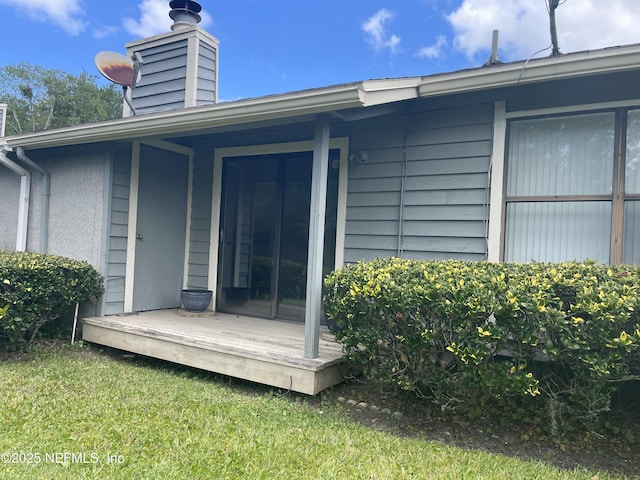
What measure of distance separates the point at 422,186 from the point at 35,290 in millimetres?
3728

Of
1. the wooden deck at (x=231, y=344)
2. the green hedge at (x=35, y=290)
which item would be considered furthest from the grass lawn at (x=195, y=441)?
the green hedge at (x=35, y=290)

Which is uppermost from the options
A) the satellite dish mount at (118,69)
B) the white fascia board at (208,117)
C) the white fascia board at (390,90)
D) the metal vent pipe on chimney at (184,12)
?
the metal vent pipe on chimney at (184,12)

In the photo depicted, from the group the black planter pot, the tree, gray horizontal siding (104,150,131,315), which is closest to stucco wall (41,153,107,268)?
gray horizontal siding (104,150,131,315)

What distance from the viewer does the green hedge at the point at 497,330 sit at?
250 cm

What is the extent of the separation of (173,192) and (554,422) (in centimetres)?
467

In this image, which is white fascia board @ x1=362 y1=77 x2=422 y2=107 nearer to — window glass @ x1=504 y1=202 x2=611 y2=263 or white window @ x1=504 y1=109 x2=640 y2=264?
white window @ x1=504 y1=109 x2=640 y2=264

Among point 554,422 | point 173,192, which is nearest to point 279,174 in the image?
point 173,192

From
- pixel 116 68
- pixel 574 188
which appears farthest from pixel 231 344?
pixel 116 68

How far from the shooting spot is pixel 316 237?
3602mm

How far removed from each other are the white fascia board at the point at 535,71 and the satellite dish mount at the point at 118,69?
15.1 ft

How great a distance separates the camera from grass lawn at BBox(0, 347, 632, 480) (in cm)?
243

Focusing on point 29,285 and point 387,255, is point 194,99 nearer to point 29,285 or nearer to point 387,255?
point 29,285

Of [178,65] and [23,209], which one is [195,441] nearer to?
[23,209]

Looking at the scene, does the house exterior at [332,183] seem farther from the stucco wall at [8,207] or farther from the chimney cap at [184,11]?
the chimney cap at [184,11]
